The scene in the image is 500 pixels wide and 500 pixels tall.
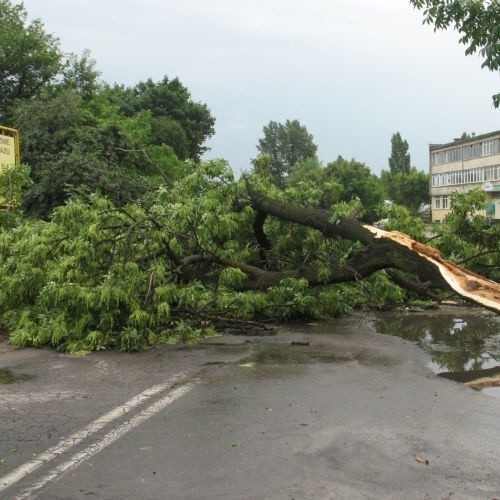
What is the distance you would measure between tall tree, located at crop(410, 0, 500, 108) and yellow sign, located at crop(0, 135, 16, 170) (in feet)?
36.2

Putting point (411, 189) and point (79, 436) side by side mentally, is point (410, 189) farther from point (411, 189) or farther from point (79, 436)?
point (79, 436)

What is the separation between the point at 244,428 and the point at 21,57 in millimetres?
36035

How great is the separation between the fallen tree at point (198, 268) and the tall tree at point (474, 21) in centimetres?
286

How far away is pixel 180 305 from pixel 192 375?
2.16m

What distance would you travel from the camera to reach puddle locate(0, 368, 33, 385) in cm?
623

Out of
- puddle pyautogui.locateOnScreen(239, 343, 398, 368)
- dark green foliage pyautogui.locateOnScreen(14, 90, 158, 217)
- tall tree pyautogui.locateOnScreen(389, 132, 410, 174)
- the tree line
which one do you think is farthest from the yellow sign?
tall tree pyautogui.locateOnScreen(389, 132, 410, 174)

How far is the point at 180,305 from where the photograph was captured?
8.47 m

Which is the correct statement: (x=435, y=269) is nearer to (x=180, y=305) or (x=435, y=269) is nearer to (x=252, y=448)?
(x=180, y=305)

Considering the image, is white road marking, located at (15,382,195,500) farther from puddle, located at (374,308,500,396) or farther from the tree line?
puddle, located at (374,308,500,396)

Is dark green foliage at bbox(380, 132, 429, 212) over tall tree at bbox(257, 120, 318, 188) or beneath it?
beneath

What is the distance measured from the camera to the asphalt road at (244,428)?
3.72 metres

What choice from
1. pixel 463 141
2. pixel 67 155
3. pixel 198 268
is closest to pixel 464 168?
pixel 463 141

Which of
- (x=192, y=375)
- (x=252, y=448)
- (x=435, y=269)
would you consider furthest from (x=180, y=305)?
(x=252, y=448)

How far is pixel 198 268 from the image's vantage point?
9.55 metres
